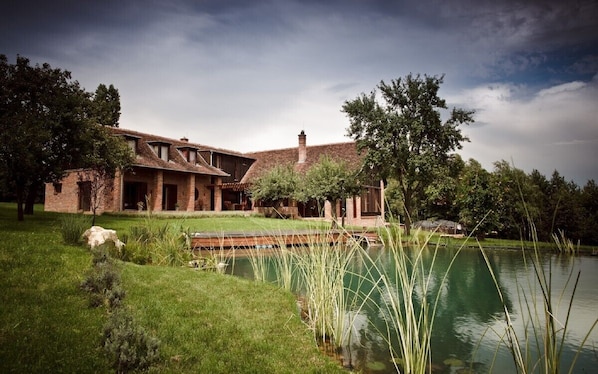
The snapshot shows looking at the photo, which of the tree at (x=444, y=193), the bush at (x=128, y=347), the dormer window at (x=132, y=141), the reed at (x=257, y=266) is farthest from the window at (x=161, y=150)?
the bush at (x=128, y=347)

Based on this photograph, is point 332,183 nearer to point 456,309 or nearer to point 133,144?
point 133,144

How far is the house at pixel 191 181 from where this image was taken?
2091cm

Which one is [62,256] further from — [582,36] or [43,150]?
[582,36]

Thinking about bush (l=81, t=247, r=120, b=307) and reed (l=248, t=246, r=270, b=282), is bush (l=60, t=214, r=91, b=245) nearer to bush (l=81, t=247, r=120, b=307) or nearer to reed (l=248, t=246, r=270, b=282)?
bush (l=81, t=247, r=120, b=307)

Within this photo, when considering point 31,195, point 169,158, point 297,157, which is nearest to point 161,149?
point 169,158

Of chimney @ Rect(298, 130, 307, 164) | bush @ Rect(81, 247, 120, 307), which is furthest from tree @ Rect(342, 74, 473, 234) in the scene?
bush @ Rect(81, 247, 120, 307)

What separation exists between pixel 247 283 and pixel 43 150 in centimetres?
818

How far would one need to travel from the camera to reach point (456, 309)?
23.5 feet

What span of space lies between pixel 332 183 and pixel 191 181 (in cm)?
1021

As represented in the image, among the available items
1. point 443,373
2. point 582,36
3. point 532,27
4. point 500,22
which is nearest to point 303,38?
point 500,22

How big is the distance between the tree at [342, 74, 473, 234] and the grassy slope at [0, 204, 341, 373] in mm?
15745

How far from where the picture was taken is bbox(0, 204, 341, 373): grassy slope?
3.28 meters

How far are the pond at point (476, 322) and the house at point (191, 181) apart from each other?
25.1 ft

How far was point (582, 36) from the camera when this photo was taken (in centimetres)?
530
